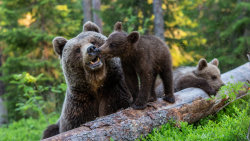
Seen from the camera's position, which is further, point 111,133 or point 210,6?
point 210,6

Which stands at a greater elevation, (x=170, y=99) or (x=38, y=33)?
(x=38, y=33)

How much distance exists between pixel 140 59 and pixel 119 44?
1.34 ft

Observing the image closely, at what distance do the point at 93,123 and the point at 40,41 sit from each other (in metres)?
9.84

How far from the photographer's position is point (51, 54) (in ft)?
42.9

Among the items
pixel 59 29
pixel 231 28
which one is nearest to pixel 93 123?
pixel 59 29

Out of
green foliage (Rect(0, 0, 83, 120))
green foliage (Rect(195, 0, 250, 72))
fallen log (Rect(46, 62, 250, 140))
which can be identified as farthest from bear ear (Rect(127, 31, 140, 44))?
green foliage (Rect(195, 0, 250, 72))

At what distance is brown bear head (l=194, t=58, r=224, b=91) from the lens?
17.7 feet

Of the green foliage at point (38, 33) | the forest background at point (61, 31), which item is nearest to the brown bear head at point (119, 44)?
the forest background at point (61, 31)

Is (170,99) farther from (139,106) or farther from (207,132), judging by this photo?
(207,132)

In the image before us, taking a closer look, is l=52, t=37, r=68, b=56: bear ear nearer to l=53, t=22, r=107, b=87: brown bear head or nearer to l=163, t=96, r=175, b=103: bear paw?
l=53, t=22, r=107, b=87: brown bear head

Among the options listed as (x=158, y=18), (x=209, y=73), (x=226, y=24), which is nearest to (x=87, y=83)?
(x=209, y=73)

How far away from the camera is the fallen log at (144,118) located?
3.18 meters

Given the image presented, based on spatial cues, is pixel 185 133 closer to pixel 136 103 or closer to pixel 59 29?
pixel 136 103

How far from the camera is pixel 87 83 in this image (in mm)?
3986
